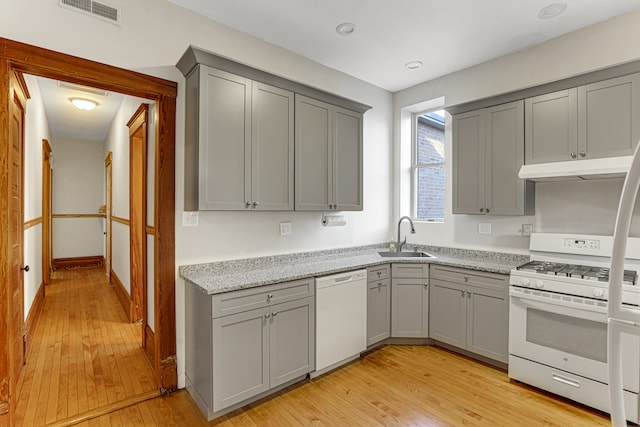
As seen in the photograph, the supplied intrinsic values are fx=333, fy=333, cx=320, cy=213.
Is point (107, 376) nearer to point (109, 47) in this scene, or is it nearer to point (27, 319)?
point (27, 319)

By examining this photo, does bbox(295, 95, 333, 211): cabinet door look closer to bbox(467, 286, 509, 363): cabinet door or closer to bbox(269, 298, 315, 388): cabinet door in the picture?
bbox(269, 298, 315, 388): cabinet door

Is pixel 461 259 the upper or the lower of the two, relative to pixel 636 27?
lower

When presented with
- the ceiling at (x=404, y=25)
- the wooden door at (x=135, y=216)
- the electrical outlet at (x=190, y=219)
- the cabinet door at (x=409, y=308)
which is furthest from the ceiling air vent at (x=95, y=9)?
the cabinet door at (x=409, y=308)

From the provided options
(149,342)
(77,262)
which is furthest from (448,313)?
(77,262)

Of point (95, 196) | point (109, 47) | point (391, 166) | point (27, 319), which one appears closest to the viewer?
point (109, 47)

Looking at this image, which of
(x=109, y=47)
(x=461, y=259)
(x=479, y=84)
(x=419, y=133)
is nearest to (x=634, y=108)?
(x=479, y=84)

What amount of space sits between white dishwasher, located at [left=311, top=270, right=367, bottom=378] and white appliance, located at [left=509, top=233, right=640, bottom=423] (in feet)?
4.14

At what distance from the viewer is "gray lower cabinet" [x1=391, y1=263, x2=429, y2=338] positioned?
345cm

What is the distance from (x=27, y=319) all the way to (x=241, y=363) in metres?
2.70

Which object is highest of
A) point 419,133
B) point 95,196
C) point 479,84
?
point 479,84

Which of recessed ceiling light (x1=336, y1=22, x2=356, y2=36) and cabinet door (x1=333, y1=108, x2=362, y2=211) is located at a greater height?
recessed ceiling light (x1=336, y1=22, x2=356, y2=36)

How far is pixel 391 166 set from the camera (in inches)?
173

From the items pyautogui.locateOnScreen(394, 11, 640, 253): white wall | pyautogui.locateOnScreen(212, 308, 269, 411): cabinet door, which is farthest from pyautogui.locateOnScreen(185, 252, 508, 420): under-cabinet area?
pyautogui.locateOnScreen(394, 11, 640, 253): white wall

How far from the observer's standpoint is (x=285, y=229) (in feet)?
10.7
